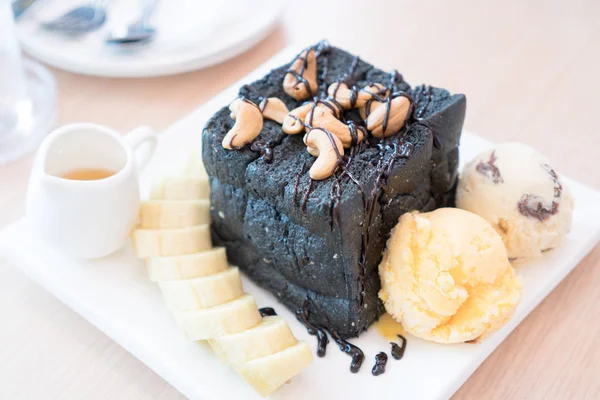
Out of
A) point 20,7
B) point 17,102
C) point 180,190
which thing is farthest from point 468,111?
point 20,7

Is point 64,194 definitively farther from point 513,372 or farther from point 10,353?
point 513,372

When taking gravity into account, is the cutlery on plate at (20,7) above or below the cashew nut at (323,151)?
below

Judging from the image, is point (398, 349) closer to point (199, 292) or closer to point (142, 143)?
point (199, 292)

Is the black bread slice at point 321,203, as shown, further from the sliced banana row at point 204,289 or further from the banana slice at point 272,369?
the banana slice at point 272,369

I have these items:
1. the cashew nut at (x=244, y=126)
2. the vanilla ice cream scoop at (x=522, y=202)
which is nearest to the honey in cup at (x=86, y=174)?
the cashew nut at (x=244, y=126)

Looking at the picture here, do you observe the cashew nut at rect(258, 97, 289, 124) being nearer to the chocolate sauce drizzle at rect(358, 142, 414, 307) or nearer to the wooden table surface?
the chocolate sauce drizzle at rect(358, 142, 414, 307)

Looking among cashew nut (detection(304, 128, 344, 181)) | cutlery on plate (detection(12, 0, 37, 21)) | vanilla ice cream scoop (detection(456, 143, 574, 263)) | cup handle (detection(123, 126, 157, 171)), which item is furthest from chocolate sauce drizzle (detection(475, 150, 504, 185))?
cutlery on plate (detection(12, 0, 37, 21))

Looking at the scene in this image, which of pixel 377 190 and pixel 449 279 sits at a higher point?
pixel 377 190
